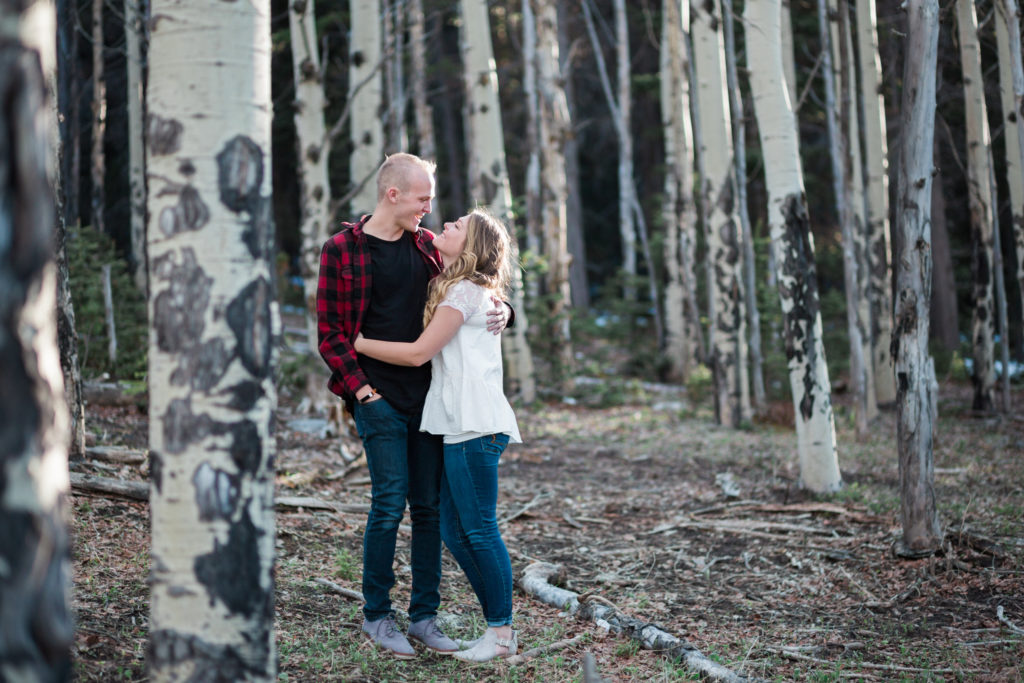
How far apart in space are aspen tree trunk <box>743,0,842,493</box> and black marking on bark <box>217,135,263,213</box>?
529cm

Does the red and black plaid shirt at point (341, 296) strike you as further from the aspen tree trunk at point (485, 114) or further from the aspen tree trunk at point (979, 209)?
the aspen tree trunk at point (979, 209)

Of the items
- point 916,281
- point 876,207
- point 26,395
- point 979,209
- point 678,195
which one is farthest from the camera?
point 678,195

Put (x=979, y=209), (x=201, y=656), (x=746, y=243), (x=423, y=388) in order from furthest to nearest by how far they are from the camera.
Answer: (x=979, y=209) → (x=746, y=243) → (x=423, y=388) → (x=201, y=656)

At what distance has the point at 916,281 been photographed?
5.05 m

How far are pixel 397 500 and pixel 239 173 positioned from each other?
183 centimetres

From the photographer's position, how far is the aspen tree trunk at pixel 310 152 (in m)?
8.62

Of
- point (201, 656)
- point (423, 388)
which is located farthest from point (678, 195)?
point (201, 656)

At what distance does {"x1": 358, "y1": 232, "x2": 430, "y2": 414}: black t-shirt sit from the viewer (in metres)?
3.58

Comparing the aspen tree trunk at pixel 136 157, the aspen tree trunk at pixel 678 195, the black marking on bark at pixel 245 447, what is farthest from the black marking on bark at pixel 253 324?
the aspen tree trunk at pixel 136 157

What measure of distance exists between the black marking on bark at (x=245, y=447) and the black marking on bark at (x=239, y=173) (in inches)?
22.3

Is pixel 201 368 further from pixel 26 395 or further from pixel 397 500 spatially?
pixel 397 500

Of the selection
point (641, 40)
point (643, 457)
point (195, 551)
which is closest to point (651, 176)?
point (641, 40)

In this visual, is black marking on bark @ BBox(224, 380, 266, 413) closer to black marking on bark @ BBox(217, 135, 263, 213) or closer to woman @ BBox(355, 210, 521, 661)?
black marking on bark @ BBox(217, 135, 263, 213)

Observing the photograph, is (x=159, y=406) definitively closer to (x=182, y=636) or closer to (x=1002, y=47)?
(x=182, y=636)
